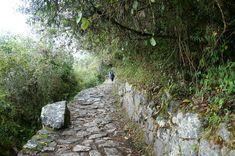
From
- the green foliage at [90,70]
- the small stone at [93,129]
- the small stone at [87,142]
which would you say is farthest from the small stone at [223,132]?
the green foliage at [90,70]

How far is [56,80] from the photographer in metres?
10.5

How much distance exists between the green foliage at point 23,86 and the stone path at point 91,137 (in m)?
1.71

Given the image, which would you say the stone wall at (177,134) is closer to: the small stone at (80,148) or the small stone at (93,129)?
the small stone at (80,148)

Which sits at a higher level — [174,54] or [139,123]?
[174,54]

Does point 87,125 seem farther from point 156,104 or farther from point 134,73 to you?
point 156,104

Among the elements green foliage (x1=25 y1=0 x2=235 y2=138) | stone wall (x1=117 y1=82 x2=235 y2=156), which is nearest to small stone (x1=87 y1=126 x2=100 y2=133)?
stone wall (x1=117 y1=82 x2=235 y2=156)

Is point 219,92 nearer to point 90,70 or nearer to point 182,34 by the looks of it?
point 182,34

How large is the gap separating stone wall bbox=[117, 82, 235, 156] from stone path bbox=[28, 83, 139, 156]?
678 millimetres

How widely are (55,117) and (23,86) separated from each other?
3.01 metres

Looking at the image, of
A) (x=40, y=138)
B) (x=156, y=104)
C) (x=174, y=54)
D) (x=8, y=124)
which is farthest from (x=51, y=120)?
(x=174, y=54)

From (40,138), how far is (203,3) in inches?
162

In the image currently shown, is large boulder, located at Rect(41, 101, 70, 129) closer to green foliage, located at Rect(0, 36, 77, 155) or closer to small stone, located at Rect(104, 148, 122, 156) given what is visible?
green foliage, located at Rect(0, 36, 77, 155)

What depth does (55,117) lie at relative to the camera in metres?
5.87

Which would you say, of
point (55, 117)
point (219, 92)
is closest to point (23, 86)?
point (55, 117)
